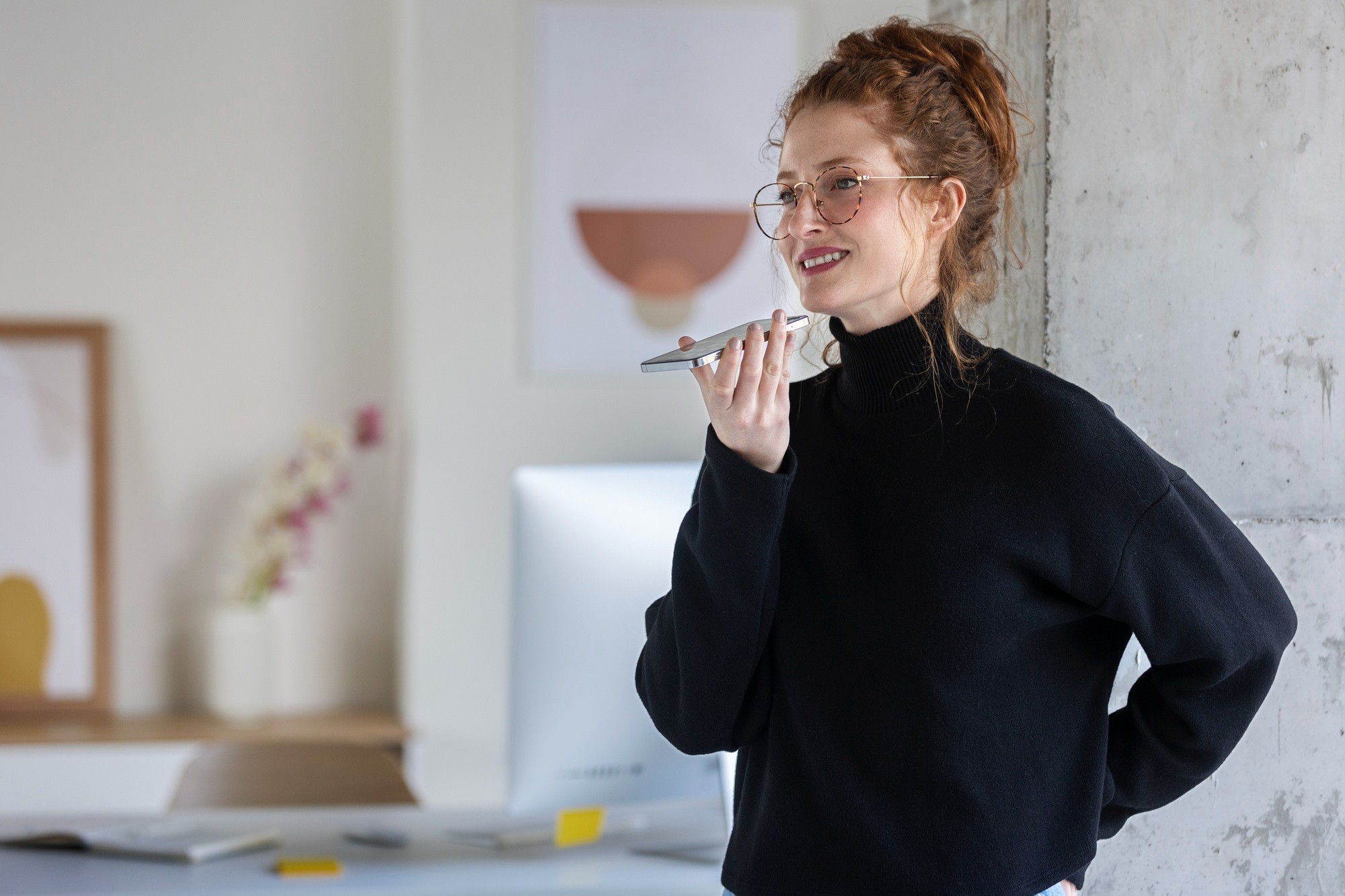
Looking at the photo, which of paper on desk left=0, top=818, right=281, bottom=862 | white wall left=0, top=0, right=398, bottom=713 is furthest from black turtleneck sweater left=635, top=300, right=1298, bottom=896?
white wall left=0, top=0, right=398, bottom=713

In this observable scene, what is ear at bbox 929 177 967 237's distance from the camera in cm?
103

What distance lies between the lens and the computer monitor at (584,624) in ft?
5.43

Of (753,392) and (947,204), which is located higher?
(947,204)

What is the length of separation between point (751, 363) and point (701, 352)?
1.6 inches

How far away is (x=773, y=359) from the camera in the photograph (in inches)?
37.2

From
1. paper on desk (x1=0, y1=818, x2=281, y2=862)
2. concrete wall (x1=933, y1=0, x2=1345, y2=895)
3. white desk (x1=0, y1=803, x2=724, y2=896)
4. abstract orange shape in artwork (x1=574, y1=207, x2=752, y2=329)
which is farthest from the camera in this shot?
abstract orange shape in artwork (x1=574, y1=207, x2=752, y2=329)

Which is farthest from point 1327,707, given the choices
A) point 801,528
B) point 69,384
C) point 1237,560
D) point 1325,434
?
point 69,384

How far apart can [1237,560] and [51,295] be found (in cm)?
306

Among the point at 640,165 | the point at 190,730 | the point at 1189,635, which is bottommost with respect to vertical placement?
the point at 190,730

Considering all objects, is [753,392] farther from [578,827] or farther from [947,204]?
[578,827]

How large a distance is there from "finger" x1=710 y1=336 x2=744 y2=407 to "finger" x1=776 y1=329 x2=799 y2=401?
0.12 ft

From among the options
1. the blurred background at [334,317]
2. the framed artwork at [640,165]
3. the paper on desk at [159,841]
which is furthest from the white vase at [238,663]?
the paper on desk at [159,841]

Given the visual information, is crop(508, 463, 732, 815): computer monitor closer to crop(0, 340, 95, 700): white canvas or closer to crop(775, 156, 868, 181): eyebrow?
crop(775, 156, 868, 181): eyebrow

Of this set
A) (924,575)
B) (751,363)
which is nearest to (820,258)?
(751,363)
